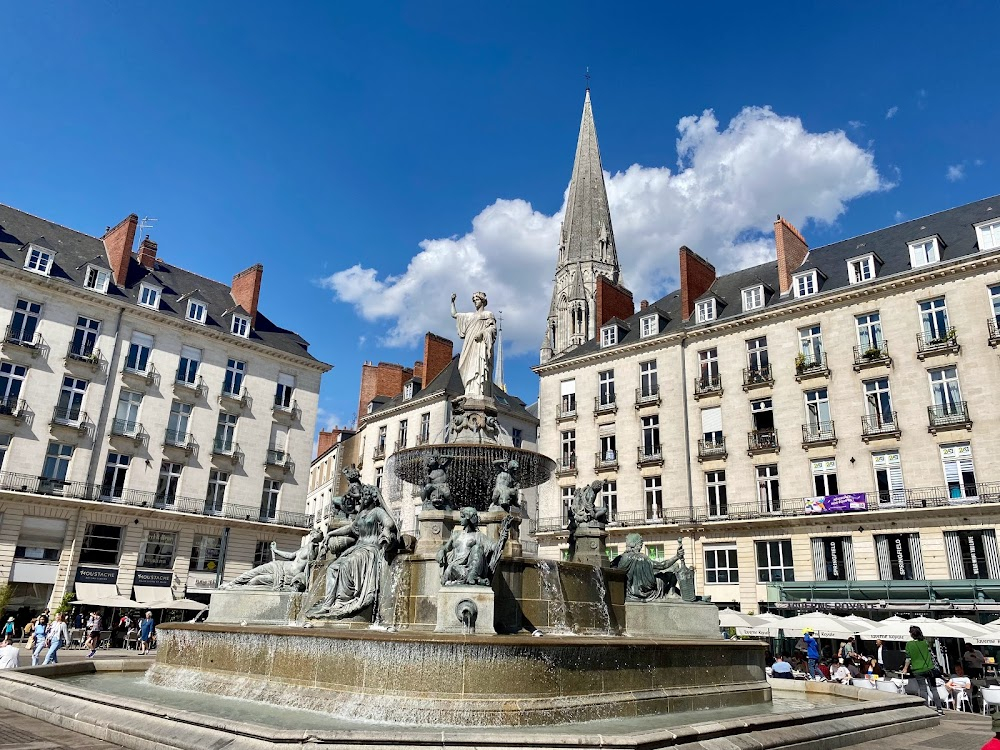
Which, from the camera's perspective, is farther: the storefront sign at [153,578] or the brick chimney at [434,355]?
the brick chimney at [434,355]

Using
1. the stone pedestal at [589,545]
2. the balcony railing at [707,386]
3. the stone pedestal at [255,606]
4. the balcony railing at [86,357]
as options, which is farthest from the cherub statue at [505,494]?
the balcony railing at [86,357]

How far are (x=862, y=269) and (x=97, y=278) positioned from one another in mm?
39495

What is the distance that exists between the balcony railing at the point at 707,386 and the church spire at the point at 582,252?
61998mm

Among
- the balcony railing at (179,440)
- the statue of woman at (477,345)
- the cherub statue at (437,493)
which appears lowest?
the cherub statue at (437,493)

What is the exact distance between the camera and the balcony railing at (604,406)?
1672 inches

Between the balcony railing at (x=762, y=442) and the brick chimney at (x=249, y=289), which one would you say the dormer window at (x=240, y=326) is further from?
the balcony railing at (x=762, y=442)

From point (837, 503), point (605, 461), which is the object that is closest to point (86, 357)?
point (605, 461)

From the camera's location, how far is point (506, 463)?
1453 centimetres

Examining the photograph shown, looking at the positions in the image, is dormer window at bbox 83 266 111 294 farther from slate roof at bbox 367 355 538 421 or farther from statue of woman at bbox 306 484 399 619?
statue of woman at bbox 306 484 399 619

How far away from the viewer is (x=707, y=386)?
39344 mm

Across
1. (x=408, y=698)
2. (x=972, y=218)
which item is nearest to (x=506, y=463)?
(x=408, y=698)

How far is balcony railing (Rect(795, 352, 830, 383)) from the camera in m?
35.3

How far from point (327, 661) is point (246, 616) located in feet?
16.4

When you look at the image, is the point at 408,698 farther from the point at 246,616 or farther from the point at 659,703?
the point at 246,616
